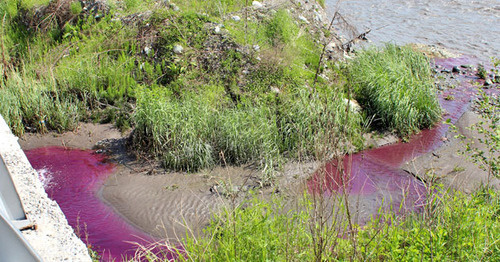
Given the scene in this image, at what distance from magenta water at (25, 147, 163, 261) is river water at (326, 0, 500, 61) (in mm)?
8418

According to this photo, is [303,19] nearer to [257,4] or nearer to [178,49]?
[257,4]

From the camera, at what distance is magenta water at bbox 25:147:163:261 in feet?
17.5

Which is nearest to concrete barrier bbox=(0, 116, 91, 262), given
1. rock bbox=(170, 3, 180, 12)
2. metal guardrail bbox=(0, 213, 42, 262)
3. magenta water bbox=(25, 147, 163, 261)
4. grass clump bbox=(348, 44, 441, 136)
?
metal guardrail bbox=(0, 213, 42, 262)

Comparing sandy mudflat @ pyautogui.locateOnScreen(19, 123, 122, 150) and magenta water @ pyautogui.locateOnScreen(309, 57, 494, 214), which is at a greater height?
magenta water @ pyautogui.locateOnScreen(309, 57, 494, 214)

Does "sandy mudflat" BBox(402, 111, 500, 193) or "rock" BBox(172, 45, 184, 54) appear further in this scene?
"rock" BBox(172, 45, 184, 54)

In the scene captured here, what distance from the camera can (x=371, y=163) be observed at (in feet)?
23.9

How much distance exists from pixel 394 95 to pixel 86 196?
527 centimetres

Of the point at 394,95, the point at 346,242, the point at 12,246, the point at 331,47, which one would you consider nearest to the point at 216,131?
the point at 394,95

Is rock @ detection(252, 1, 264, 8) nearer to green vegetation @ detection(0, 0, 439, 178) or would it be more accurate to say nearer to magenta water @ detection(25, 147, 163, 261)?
green vegetation @ detection(0, 0, 439, 178)

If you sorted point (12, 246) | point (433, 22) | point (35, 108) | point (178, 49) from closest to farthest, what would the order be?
point (12, 246) → point (35, 108) → point (178, 49) → point (433, 22)

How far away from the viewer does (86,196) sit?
634cm

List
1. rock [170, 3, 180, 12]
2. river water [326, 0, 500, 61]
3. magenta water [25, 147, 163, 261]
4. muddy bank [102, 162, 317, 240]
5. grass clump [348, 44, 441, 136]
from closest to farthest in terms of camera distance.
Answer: magenta water [25, 147, 163, 261] → muddy bank [102, 162, 317, 240] → grass clump [348, 44, 441, 136] → rock [170, 3, 180, 12] → river water [326, 0, 500, 61]

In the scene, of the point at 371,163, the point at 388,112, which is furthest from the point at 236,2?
the point at 371,163

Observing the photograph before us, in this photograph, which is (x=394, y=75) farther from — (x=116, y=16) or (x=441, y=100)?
(x=116, y=16)
